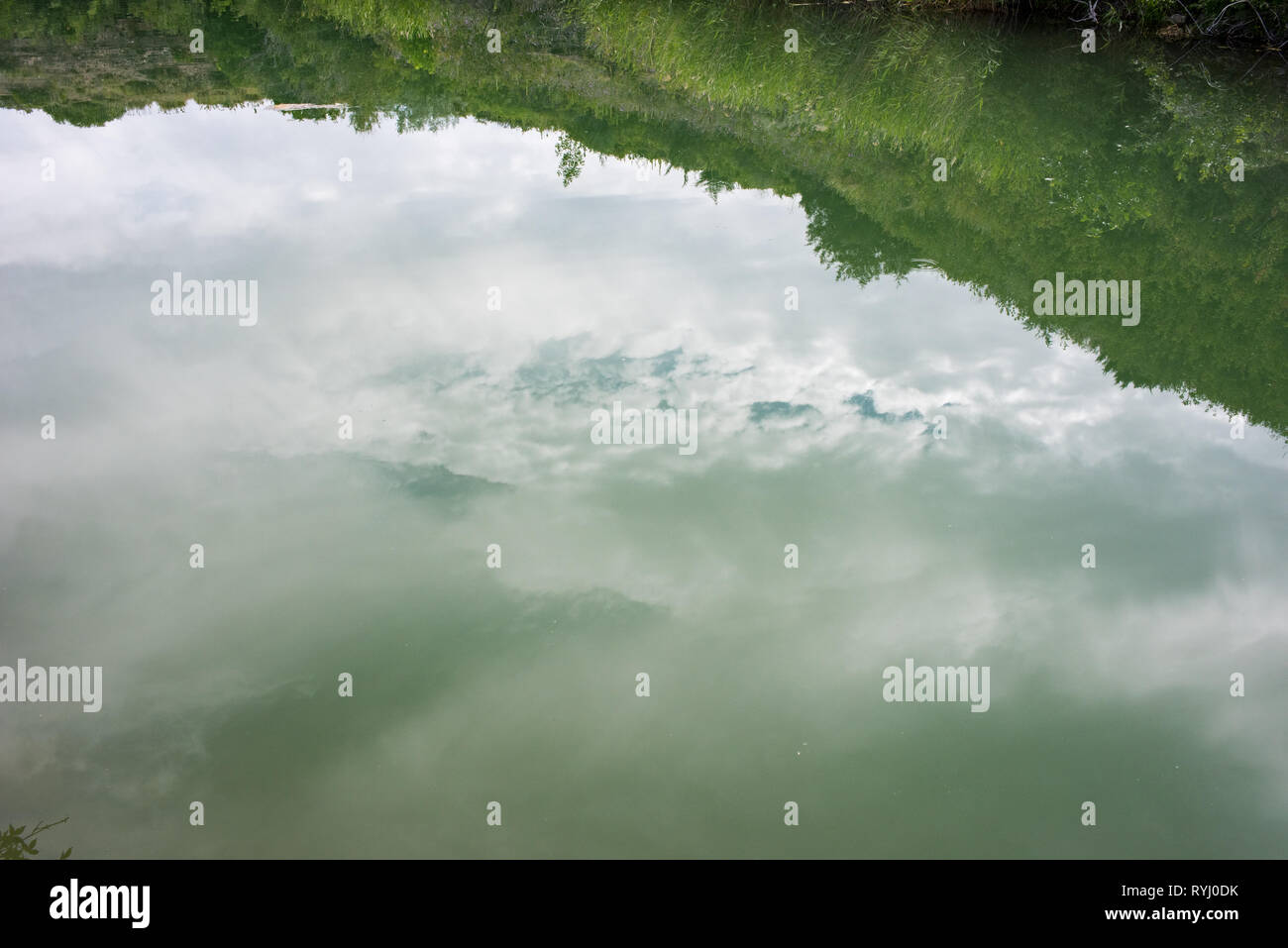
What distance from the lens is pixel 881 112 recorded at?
1252 centimetres

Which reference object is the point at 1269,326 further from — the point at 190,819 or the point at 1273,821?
the point at 190,819

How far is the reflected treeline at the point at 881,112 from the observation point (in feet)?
26.8

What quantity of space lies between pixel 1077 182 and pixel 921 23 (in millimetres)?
9168

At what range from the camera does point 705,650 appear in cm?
422

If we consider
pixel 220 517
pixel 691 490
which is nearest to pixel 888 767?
pixel 691 490

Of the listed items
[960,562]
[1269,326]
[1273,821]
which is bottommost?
[1273,821]

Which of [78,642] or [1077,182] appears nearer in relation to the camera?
[78,642]

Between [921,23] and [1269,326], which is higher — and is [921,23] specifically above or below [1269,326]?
above

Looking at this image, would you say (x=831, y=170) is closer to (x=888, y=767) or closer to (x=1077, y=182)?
(x=1077, y=182)

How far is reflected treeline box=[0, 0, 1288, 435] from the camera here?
8.16 m

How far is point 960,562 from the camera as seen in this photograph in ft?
15.6
